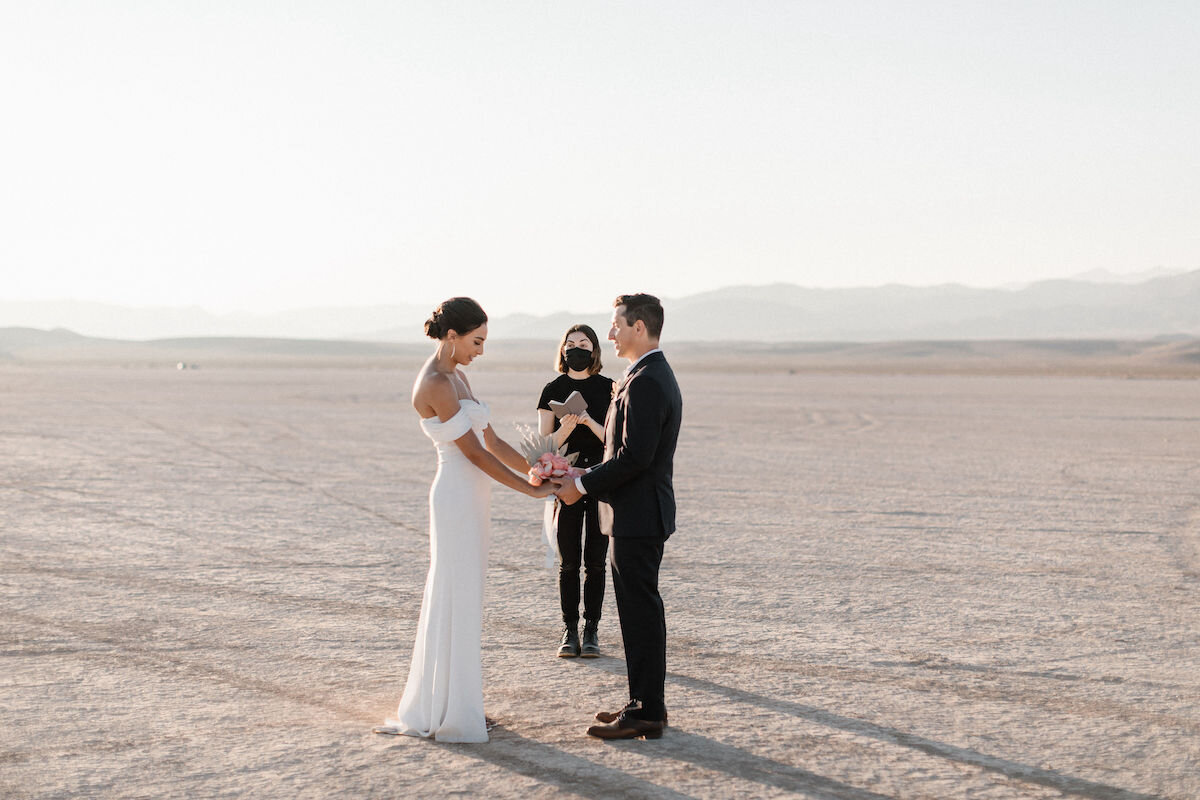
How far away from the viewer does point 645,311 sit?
5.36 meters

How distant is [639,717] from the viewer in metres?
5.29

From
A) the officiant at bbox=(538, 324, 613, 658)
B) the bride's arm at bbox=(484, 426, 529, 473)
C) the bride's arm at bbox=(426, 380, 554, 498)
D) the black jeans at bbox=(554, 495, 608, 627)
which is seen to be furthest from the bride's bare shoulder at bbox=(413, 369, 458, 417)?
the black jeans at bbox=(554, 495, 608, 627)

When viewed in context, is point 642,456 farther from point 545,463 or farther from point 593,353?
point 593,353

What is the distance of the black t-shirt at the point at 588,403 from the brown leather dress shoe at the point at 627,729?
203 centimetres

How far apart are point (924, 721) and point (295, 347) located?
19260 centimetres

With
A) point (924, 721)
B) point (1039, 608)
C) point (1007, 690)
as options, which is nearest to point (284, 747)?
point (924, 721)

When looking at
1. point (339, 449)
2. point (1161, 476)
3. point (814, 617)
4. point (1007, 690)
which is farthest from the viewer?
point (339, 449)

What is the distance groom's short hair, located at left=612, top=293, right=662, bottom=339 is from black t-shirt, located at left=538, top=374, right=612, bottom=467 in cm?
153

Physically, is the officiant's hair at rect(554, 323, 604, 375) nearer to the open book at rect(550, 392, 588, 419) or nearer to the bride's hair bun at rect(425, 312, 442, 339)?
the open book at rect(550, 392, 588, 419)

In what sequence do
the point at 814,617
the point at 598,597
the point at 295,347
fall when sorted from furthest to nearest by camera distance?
the point at 295,347 → the point at 814,617 → the point at 598,597

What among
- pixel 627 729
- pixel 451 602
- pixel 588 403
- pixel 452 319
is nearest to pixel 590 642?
pixel 588 403

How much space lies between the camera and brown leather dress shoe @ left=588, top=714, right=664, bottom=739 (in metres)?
5.23

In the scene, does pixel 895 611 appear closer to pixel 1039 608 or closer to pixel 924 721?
pixel 1039 608

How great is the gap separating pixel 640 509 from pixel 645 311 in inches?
38.3
